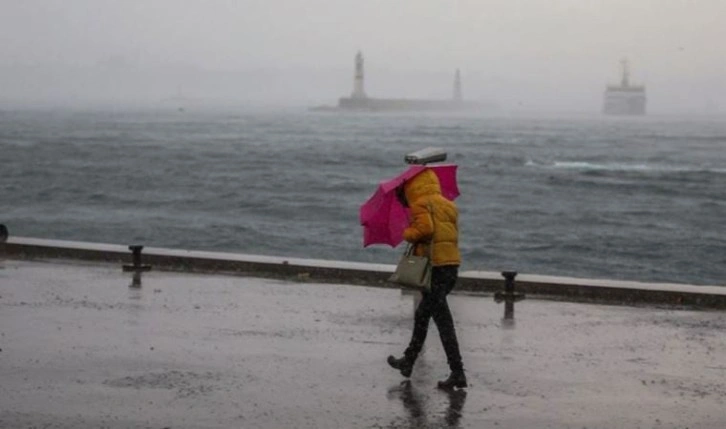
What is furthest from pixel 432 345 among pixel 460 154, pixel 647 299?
pixel 460 154

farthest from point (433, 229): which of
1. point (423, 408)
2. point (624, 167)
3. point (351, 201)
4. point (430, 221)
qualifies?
point (624, 167)

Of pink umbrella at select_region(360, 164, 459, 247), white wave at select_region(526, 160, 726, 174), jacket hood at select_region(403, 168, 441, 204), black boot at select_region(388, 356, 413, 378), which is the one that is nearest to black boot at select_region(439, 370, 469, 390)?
black boot at select_region(388, 356, 413, 378)

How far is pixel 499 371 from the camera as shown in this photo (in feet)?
30.2

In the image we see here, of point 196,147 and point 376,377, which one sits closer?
point 376,377

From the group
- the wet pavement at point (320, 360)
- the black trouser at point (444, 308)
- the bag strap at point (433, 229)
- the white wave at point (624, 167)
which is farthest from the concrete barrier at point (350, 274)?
the white wave at point (624, 167)

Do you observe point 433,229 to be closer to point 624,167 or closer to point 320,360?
point 320,360

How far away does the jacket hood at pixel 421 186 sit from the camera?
8.57 m

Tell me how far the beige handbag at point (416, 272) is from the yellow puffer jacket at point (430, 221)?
0.04 metres

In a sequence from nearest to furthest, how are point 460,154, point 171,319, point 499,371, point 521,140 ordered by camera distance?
1. point 499,371
2. point 171,319
3. point 460,154
4. point 521,140

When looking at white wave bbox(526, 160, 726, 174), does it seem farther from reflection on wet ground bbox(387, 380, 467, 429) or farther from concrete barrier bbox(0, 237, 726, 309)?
reflection on wet ground bbox(387, 380, 467, 429)

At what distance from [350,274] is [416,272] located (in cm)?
518

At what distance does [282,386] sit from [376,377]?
72 centimetres

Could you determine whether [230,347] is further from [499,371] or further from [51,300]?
[51,300]

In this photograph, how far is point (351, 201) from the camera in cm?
5562
